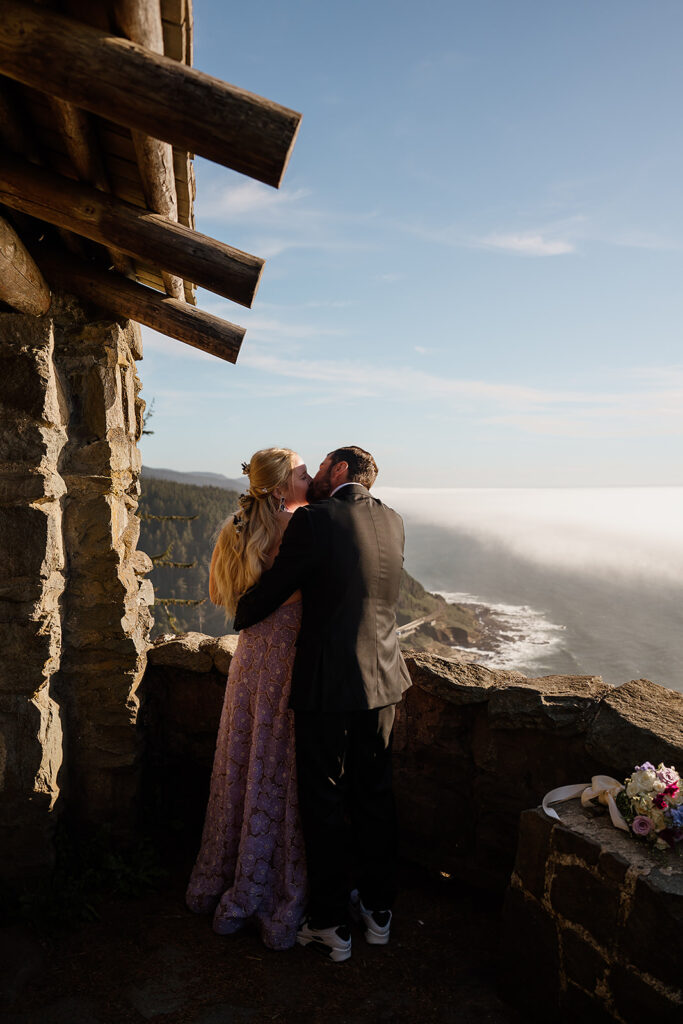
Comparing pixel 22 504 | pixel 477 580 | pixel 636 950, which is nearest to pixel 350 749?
pixel 636 950

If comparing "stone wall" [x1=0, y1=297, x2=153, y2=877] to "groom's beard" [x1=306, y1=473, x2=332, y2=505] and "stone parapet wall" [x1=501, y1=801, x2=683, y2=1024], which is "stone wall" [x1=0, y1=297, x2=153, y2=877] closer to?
"groom's beard" [x1=306, y1=473, x2=332, y2=505]

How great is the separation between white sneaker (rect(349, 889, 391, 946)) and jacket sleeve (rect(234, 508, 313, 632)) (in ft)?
4.69

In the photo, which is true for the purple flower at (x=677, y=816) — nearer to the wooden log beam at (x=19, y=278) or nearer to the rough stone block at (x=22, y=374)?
the rough stone block at (x=22, y=374)

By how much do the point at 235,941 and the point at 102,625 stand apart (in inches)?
62.4

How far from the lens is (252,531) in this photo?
3.05 m

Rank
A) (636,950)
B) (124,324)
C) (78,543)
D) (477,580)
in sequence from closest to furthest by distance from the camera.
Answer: (636,950), (78,543), (124,324), (477,580)

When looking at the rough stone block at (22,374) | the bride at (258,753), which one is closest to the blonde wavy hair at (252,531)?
the bride at (258,753)

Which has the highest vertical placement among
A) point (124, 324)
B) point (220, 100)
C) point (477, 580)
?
point (220, 100)

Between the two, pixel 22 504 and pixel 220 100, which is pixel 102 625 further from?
pixel 220 100

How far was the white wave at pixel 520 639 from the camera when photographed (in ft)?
106

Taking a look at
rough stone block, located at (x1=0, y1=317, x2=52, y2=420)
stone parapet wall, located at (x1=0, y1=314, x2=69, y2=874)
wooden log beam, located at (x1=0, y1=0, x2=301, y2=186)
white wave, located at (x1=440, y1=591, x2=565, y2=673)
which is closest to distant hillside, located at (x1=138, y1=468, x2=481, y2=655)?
white wave, located at (x1=440, y1=591, x2=565, y2=673)

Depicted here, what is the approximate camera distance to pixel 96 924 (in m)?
3.07

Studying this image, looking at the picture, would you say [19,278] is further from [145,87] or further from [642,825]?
[642,825]

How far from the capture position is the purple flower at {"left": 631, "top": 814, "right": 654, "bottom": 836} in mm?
2297
